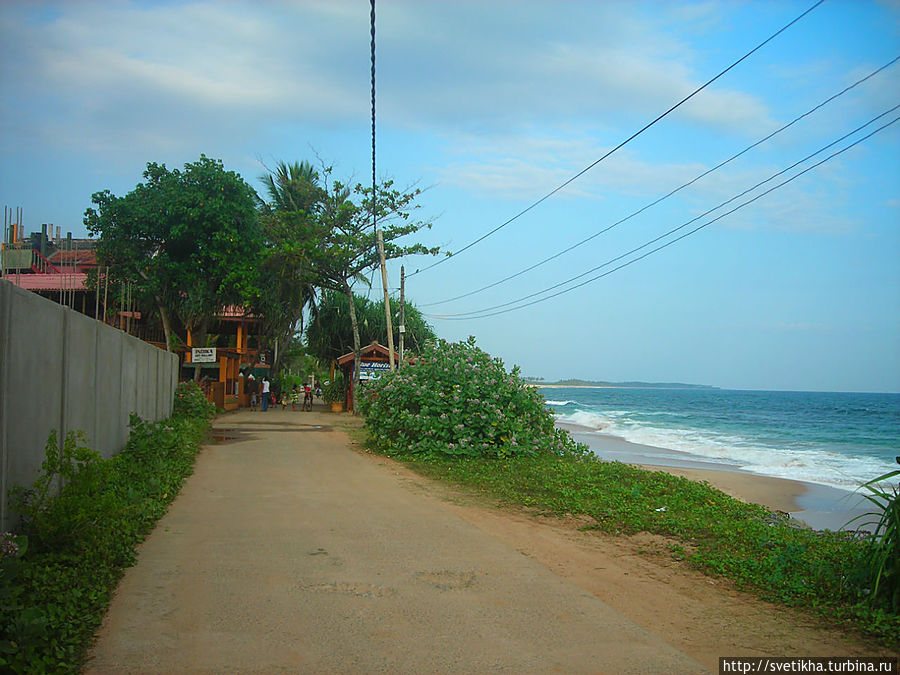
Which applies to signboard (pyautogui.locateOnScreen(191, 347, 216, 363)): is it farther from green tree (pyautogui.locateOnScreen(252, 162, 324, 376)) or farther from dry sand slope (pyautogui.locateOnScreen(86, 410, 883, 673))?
dry sand slope (pyautogui.locateOnScreen(86, 410, 883, 673))

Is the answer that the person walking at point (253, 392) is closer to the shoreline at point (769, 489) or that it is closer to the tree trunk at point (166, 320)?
the tree trunk at point (166, 320)

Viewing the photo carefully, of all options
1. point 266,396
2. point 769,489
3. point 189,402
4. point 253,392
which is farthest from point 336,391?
point 769,489

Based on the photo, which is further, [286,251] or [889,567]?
[286,251]

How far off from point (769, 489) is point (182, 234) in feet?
69.7

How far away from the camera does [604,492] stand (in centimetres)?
1034

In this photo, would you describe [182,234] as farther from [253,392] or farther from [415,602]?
[415,602]

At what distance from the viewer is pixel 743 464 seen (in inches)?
981

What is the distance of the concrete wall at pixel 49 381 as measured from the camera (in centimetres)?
550

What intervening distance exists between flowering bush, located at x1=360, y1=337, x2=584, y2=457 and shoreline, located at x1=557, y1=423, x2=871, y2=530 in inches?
171

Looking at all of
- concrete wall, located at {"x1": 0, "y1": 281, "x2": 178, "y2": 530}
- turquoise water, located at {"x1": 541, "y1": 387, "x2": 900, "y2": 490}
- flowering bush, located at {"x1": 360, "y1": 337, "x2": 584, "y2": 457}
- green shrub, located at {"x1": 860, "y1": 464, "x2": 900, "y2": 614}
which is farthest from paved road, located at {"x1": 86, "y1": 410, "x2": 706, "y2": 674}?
turquoise water, located at {"x1": 541, "y1": 387, "x2": 900, "y2": 490}

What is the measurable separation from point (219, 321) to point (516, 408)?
2284 cm

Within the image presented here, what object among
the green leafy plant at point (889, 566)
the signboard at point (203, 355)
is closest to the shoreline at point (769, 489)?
the green leafy plant at point (889, 566)

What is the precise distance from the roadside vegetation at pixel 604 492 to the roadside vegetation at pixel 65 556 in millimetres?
5020

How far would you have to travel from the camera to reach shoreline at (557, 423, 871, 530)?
14148 mm
